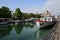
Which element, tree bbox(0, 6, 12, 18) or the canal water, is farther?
tree bbox(0, 6, 12, 18)

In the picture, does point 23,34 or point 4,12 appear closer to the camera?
point 23,34

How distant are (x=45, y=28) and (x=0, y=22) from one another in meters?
31.5

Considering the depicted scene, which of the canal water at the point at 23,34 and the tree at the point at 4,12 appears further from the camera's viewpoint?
the tree at the point at 4,12

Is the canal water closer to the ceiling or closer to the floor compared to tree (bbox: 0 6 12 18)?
closer to the floor

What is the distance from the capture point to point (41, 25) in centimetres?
3581

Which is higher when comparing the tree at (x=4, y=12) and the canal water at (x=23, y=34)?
the tree at (x=4, y=12)

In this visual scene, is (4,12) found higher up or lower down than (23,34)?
higher up

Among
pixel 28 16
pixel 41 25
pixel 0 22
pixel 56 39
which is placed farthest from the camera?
pixel 28 16

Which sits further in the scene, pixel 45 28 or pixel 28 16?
pixel 28 16

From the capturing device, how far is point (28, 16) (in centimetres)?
13462

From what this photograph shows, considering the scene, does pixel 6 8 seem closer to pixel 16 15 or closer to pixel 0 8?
pixel 0 8

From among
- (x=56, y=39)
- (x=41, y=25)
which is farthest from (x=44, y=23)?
(x=56, y=39)

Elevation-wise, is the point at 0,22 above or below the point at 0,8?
below

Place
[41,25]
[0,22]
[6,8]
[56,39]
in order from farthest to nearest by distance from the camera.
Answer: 1. [6,8]
2. [0,22]
3. [41,25]
4. [56,39]
